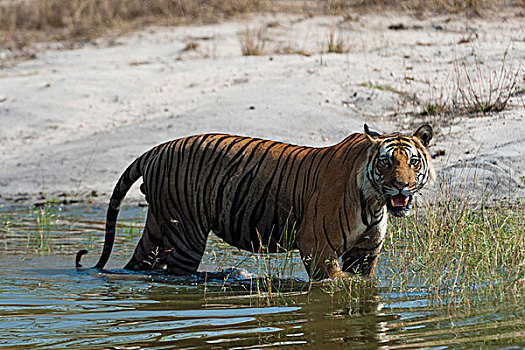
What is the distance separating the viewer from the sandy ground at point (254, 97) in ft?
29.5

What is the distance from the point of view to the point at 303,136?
927cm

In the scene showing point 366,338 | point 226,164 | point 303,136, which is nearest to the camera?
point 366,338

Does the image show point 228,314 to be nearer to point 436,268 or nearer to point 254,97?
point 436,268

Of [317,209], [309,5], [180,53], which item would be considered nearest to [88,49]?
[180,53]

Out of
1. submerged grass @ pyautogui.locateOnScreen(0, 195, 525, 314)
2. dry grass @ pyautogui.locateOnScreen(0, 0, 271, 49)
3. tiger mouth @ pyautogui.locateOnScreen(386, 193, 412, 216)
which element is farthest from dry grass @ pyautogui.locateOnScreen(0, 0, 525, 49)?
tiger mouth @ pyautogui.locateOnScreen(386, 193, 412, 216)

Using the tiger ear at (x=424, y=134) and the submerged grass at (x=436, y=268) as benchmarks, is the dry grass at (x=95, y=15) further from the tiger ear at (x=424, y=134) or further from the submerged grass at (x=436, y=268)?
the tiger ear at (x=424, y=134)

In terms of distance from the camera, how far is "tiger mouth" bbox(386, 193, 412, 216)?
4582 mm

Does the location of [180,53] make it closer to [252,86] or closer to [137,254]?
[252,86]

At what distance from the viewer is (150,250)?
574 cm

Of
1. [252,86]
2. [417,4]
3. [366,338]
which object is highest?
[417,4]

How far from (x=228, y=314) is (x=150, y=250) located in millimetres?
1439

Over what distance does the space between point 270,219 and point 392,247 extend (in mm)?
855

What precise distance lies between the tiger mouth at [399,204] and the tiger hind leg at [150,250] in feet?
5.64

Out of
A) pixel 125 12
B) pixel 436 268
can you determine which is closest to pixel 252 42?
pixel 125 12
